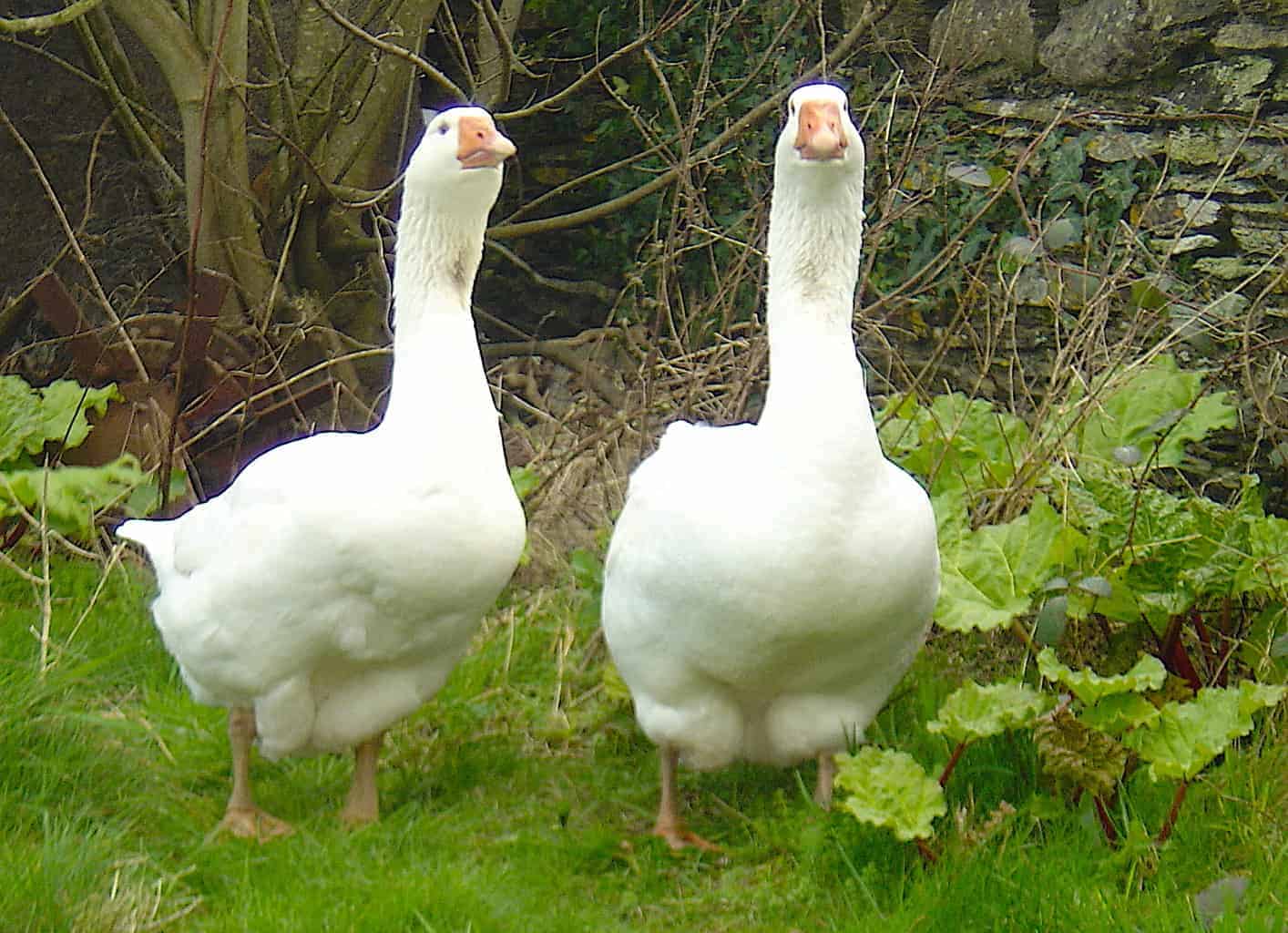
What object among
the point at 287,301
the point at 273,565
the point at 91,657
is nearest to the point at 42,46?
the point at 287,301

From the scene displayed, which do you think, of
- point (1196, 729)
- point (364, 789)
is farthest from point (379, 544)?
point (1196, 729)

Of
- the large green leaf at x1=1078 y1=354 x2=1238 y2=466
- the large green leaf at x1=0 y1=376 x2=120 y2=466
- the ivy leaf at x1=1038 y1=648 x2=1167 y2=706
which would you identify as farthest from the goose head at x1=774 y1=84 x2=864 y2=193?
the large green leaf at x1=0 y1=376 x2=120 y2=466

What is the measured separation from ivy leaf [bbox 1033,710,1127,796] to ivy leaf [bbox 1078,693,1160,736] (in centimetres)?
3

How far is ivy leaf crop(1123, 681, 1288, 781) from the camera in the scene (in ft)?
10.9

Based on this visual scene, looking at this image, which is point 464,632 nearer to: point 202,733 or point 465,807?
point 465,807

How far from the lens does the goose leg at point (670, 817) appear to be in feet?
12.7

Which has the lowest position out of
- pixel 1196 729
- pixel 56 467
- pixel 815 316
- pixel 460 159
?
pixel 56 467

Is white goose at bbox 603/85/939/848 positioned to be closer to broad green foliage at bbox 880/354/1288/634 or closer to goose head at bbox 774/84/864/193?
goose head at bbox 774/84/864/193

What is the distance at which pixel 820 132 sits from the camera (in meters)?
3.35

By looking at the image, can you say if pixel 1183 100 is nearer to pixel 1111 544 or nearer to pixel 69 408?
pixel 1111 544

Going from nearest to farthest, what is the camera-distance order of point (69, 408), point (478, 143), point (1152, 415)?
point (478, 143), point (1152, 415), point (69, 408)

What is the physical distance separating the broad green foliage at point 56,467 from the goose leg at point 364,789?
165 cm

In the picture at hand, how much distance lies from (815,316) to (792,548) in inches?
22.4

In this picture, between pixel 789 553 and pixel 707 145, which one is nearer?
pixel 789 553
